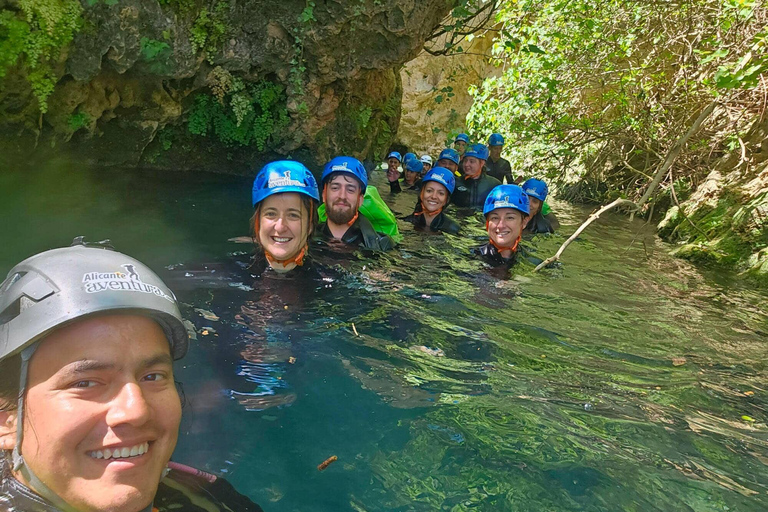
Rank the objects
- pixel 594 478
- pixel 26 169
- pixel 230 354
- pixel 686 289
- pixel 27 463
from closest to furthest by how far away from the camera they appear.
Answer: pixel 27 463, pixel 594 478, pixel 230 354, pixel 686 289, pixel 26 169

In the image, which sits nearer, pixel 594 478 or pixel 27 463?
pixel 27 463

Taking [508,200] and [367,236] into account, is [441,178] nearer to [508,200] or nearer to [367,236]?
Result: [508,200]

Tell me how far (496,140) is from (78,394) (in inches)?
488

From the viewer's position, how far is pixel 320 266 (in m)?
5.23

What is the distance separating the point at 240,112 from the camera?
31.3 feet

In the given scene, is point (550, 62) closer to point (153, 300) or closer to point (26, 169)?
point (26, 169)

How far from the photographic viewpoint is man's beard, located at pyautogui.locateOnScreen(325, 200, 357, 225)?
253 inches

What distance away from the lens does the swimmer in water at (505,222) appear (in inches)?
268

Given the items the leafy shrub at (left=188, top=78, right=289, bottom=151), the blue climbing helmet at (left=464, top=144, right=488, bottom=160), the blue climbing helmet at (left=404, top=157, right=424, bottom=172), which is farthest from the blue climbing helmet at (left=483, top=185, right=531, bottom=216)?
the blue climbing helmet at (left=404, top=157, right=424, bottom=172)

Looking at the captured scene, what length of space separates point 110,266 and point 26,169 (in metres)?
7.79

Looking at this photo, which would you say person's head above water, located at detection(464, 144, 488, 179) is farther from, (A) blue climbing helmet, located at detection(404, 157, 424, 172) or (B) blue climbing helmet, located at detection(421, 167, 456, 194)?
(A) blue climbing helmet, located at detection(404, 157, 424, 172)

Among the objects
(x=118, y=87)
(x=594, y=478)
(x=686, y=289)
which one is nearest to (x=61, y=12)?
(x=118, y=87)

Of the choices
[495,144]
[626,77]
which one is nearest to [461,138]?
[495,144]

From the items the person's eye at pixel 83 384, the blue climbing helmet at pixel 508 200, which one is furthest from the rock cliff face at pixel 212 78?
the person's eye at pixel 83 384
